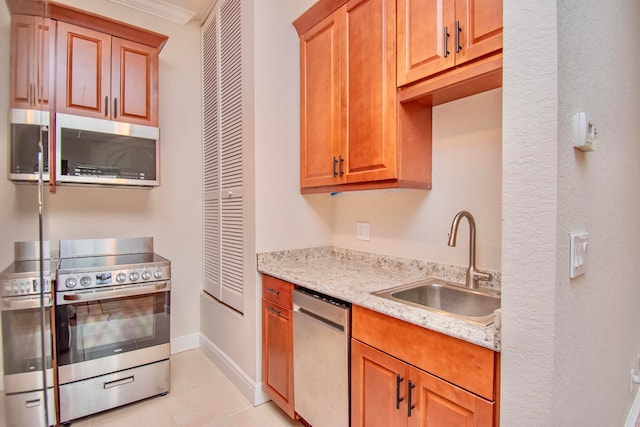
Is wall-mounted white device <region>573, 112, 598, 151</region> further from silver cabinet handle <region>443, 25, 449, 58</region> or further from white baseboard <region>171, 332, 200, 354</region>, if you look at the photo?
white baseboard <region>171, 332, 200, 354</region>

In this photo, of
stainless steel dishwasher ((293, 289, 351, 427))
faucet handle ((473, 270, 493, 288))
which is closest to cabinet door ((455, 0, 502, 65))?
faucet handle ((473, 270, 493, 288))

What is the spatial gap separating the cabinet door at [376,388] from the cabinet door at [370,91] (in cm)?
84

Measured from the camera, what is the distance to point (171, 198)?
2.79 meters

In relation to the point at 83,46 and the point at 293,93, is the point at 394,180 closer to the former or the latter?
the point at 293,93

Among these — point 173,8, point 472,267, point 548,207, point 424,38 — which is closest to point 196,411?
point 472,267

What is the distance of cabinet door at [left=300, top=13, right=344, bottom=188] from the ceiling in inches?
46.5

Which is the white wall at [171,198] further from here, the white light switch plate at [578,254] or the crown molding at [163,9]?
the white light switch plate at [578,254]

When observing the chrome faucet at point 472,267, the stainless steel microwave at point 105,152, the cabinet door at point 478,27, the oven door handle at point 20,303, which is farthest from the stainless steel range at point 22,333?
the cabinet door at point 478,27

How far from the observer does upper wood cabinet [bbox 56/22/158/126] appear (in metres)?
2.06

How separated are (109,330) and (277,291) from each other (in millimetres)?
1120

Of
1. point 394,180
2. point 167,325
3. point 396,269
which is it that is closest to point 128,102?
point 167,325

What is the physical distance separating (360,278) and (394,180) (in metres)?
0.54

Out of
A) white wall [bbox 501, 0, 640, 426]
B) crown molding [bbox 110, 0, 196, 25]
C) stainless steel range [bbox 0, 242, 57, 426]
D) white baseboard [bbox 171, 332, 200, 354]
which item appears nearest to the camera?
white wall [bbox 501, 0, 640, 426]

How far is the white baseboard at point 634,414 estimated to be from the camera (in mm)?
1678
